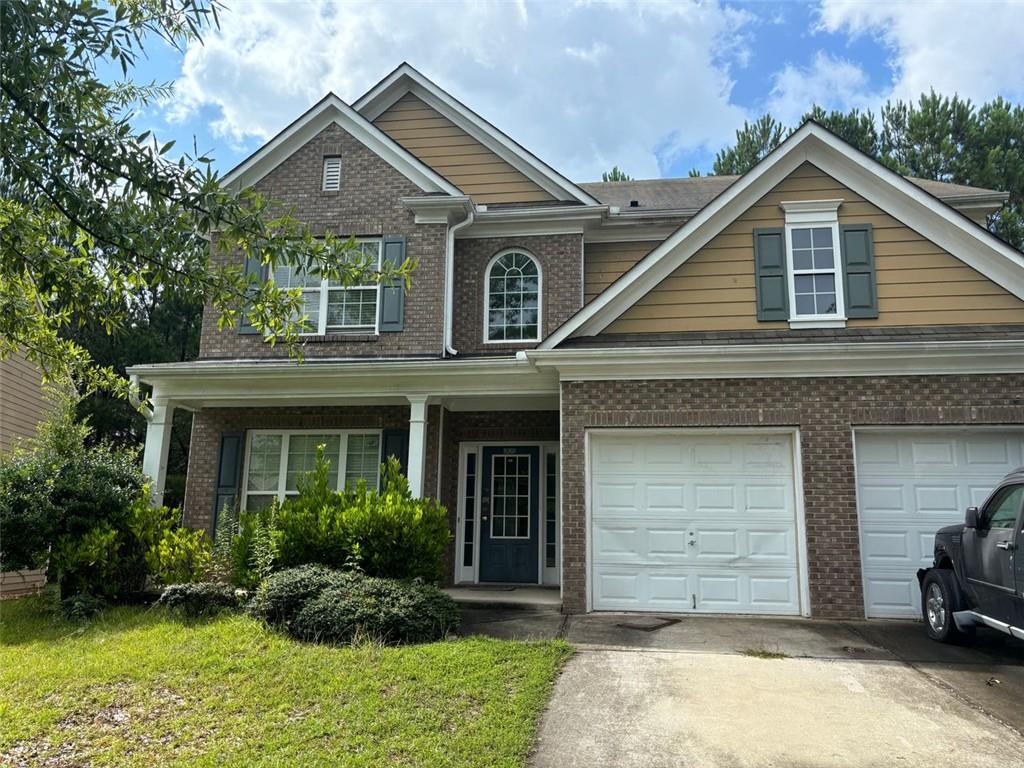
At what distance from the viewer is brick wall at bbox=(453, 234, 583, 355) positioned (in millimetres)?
11969

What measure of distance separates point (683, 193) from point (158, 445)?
11274mm

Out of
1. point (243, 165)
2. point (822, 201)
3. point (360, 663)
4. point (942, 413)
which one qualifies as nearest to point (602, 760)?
point (360, 663)

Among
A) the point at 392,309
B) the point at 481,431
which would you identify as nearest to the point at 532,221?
the point at 392,309

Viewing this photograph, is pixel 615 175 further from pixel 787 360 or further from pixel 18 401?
pixel 18 401

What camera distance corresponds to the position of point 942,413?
8492mm

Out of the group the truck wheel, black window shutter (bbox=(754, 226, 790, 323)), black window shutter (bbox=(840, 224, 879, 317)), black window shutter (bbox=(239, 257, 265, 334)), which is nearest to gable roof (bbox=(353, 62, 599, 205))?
black window shutter (bbox=(754, 226, 790, 323))

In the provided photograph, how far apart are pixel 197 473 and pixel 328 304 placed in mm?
3583

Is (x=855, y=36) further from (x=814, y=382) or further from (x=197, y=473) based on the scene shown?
(x=197, y=473)

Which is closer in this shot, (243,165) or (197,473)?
(197,473)

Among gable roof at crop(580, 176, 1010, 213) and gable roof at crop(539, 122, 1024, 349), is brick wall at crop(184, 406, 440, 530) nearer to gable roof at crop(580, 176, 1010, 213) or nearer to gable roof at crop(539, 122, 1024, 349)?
gable roof at crop(539, 122, 1024, 349)

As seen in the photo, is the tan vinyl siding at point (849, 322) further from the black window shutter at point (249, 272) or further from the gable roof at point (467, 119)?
the black window shutter at point (249, 272)

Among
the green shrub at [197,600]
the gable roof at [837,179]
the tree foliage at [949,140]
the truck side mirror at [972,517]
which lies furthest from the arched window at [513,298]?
the tree foliage at [949,140]

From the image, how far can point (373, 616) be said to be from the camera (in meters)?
Answer: 6.79

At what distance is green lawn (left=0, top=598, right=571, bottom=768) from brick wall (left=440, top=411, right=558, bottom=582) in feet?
15.5
